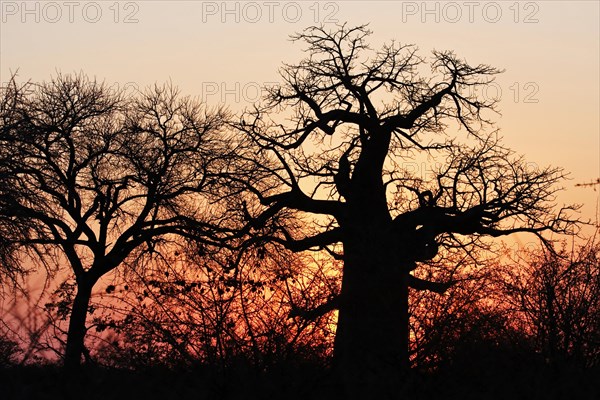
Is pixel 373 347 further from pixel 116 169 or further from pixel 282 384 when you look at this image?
pixel 116 169

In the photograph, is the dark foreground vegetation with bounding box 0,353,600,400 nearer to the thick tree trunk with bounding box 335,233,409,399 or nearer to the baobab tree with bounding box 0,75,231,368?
the thick tree trunk with bounding box 335,233,409,399

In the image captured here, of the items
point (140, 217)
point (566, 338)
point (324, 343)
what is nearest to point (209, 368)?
point (324, 343)

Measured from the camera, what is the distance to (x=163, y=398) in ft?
30.1

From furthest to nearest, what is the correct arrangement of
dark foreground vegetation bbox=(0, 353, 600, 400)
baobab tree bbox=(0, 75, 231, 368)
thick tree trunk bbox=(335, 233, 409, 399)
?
1. baobab tree bbox=(0, 75, 231, 368)
2. thick tree trunk bbox=(335, 233, 409, 399)
3. dark foreground vegetation bbox=(0, 353, 600, 400)

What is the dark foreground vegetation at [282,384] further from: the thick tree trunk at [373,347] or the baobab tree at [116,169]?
the baobab tree at [116,169]

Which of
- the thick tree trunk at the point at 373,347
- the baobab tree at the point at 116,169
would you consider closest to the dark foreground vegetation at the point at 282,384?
the thick tree trunk at the point at 373,347

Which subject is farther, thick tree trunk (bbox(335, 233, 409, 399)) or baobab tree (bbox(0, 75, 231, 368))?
baobab tree (bbox(0, 75, 231, 368))

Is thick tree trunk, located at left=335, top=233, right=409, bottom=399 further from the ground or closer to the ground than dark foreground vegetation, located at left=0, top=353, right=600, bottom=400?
further from the ground

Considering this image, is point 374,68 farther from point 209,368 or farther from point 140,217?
point 209,368

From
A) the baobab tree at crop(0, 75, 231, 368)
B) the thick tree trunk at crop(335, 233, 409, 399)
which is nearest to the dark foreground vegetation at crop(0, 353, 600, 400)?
A: the thick tree trunk at crop(335, 233, 409, 399)

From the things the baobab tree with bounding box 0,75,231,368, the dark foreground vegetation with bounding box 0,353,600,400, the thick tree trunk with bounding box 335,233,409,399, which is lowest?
the dark foreground vegetation with bounding box 0,353,600,400

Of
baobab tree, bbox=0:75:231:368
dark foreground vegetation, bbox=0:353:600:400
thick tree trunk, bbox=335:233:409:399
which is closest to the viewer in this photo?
dark foreground vegetation, bbox=0:353:600:400

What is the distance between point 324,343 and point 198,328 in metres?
1.37

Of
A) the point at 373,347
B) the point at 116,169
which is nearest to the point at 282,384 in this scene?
the point at 373,347
